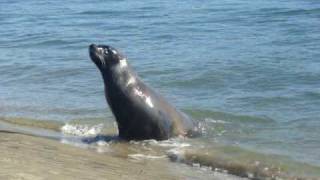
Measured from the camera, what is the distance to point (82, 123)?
9359 millimetres

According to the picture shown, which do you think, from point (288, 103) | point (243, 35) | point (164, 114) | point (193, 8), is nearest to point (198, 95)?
point (288, 103)

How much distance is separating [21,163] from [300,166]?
264 centimetres

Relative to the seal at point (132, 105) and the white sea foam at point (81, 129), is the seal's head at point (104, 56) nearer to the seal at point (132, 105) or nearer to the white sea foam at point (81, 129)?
the seal at point (132, 105)

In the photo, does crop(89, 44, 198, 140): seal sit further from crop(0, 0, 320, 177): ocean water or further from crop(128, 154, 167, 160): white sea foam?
crop(128, 154, 167, 160): white sea foam

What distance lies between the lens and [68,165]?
19.9 ft

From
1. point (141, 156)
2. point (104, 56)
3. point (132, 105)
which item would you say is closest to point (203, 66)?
point (104, 56)

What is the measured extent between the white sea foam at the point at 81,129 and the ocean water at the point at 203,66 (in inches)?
Answer: 10.8

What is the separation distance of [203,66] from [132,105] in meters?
4.15

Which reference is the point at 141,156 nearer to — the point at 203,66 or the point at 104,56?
the point at 104,56

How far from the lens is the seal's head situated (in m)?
8.30

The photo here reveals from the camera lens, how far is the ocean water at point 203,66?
904 cm

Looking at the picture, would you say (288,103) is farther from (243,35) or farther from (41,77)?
(243,35)

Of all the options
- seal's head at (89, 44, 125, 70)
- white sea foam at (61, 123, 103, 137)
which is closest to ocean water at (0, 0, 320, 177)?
white sea foam at (61, 123, 103, 137)

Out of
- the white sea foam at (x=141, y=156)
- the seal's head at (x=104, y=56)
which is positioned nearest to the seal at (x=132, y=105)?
the seal's head at (x=104, y=56)
